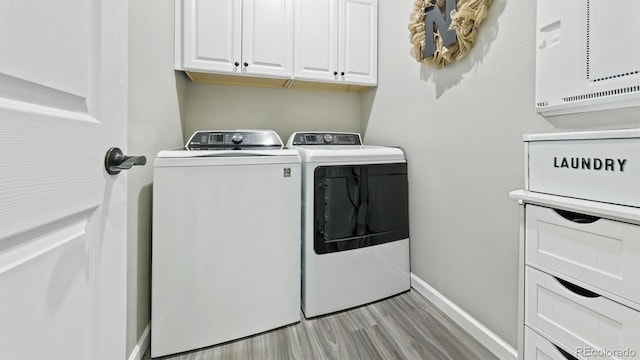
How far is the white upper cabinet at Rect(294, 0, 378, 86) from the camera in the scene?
2.01 metres

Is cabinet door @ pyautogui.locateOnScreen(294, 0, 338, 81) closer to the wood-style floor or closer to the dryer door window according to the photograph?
the dryer door window

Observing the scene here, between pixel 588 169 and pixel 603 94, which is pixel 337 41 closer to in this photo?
pixel 603 94

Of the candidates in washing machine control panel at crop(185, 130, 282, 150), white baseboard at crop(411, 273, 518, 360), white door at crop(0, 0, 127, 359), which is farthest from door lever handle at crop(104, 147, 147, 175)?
white baseboard at crop(411, 273, 518, 360)

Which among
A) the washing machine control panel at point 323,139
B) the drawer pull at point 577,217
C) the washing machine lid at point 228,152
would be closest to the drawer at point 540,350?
the drawer pull at point 577,217

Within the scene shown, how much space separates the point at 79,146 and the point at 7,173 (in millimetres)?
146

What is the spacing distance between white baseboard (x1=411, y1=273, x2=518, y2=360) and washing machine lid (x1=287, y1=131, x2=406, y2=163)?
863 millimetres

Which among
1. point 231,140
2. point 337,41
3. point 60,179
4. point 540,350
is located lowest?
point 540,350

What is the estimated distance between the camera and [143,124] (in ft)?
3.97

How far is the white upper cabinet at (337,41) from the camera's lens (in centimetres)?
201

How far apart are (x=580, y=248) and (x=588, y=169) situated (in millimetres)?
229

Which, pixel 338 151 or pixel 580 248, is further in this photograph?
pixel 338 151

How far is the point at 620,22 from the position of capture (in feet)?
2.53

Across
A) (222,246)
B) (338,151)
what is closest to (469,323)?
(338,151)

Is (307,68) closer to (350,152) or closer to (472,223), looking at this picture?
(350,152)
